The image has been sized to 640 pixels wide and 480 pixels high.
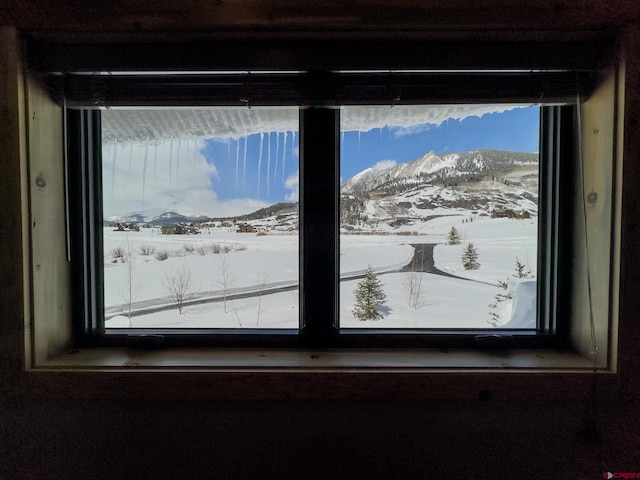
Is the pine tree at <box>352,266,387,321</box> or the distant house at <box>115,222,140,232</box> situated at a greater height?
the distant house at <box>115,222,140,232</box>

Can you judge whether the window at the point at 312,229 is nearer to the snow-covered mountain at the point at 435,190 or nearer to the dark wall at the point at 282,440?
the snow-covered mountain at the point at 435,190

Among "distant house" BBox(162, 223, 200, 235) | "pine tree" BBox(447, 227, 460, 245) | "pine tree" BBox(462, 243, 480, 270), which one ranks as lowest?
"pine tree" BBox(462, 243, 480, 270)

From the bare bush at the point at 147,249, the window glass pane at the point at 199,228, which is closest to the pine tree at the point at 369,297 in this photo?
the window glass pane at the point at 199,228

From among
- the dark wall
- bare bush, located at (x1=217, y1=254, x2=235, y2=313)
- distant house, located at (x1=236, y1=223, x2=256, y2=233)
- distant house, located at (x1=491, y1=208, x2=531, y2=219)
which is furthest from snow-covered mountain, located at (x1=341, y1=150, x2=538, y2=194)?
the dark wall

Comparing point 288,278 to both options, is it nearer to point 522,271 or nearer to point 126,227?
point 126,227

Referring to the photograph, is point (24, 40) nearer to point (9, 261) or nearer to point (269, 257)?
point (9, 261)

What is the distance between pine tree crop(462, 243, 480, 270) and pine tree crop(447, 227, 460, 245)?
4cm

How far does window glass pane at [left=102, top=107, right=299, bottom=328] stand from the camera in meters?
0.90

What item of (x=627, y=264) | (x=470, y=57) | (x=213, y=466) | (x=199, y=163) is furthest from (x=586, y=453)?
(x=199, y=163)

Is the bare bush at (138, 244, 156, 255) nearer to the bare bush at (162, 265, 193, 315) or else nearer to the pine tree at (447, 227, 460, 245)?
the bare bush at (162, 265, 193, 315)

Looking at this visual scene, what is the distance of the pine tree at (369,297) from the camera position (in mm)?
899

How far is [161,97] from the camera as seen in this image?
787 mm

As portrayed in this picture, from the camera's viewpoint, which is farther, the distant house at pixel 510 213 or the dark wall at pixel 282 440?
the distant house at pixel 510 213

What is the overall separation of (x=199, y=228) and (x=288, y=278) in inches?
14.1
